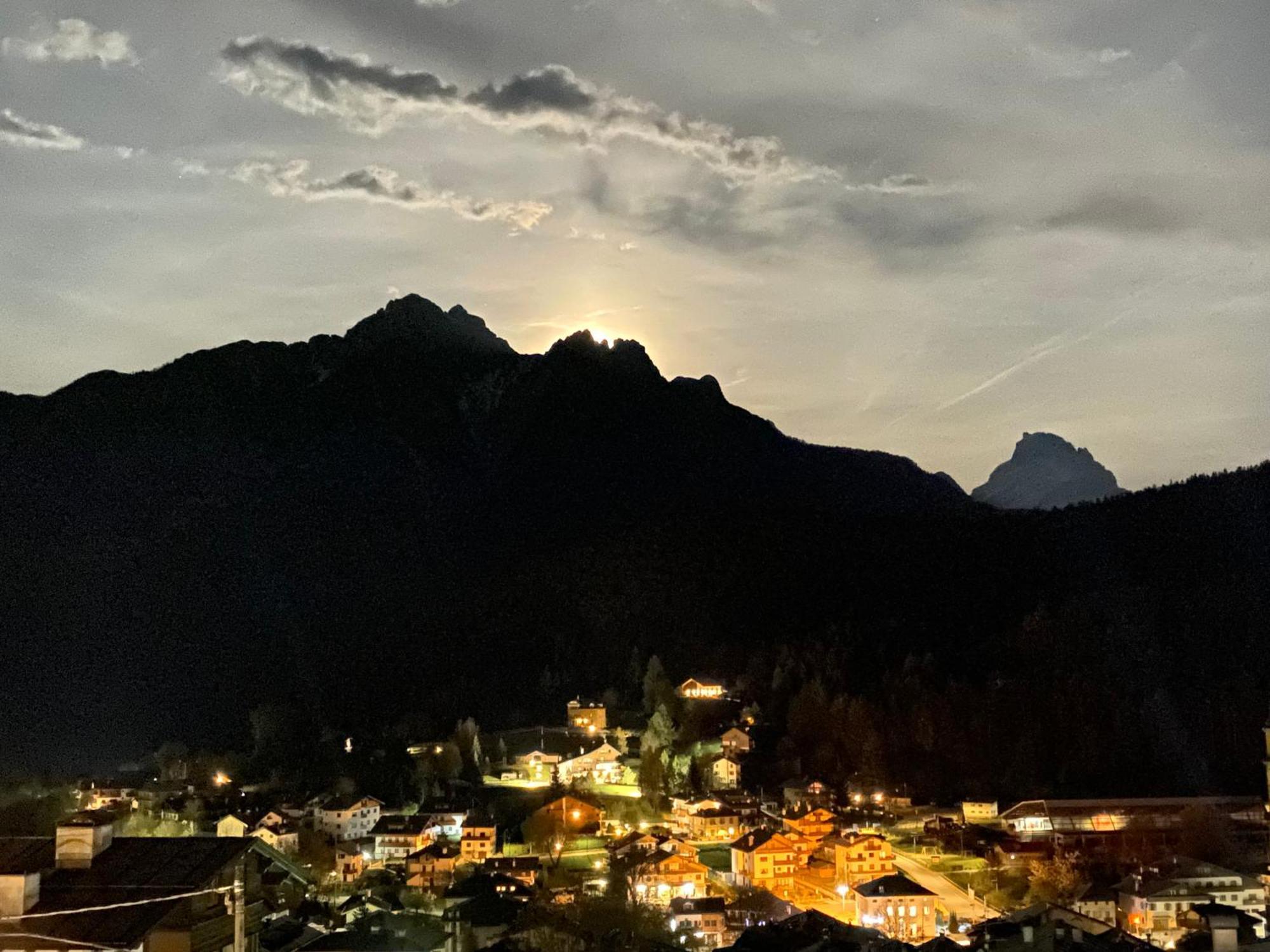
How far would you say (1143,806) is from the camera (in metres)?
41.4

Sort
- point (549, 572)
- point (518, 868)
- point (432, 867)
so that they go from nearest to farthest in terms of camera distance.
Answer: point (518, 868), point (432, 867), point (549, 572)

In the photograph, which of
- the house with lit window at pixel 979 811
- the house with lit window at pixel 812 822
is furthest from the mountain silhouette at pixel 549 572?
the house with lit window at pixel 812 822

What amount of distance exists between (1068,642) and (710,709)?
16567 mm

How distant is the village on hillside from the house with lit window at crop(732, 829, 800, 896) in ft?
0.19

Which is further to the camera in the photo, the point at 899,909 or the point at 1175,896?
the point at 899,909

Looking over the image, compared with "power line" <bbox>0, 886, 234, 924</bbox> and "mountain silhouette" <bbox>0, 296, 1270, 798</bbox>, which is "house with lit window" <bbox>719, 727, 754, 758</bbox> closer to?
"mountain silhouette" <bbox>0, 296, 1270, 798</bbox>

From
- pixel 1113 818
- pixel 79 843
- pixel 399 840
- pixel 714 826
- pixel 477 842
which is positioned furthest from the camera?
pixel 1113 818

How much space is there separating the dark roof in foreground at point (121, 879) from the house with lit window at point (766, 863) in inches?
980

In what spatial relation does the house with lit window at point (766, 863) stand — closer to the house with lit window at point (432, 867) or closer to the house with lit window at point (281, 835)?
the house with lit window at point (432, 867)

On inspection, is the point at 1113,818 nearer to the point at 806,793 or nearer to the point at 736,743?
the point at 806,793

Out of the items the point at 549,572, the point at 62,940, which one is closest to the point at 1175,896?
the point at 62,940

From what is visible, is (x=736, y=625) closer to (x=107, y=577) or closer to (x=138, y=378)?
(x=107, y=577)

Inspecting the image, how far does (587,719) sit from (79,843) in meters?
44.3

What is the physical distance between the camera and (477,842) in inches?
1470
